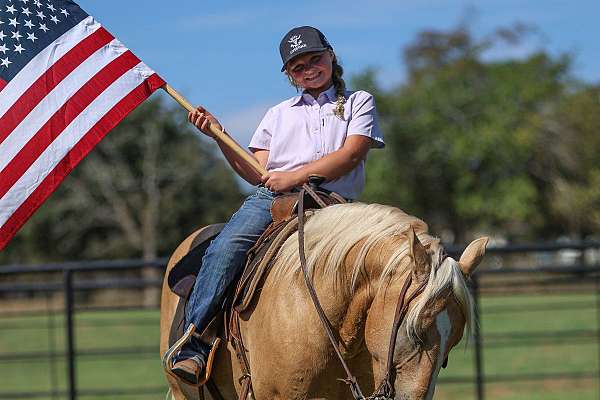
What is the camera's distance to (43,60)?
16.2 ft

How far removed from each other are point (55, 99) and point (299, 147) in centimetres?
141

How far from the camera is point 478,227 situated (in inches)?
1698

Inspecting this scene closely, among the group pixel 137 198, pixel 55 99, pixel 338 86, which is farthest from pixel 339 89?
pixel 137 198

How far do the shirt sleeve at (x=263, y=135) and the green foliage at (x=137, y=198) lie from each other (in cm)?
3125

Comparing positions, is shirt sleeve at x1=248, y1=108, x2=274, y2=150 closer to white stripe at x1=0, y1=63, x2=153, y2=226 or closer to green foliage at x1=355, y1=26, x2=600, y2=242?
white stripe at x1=0, y1=63, x2=153, y2=226

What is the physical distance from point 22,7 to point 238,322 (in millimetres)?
2091

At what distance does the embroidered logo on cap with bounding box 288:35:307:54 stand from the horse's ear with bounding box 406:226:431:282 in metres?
1.22

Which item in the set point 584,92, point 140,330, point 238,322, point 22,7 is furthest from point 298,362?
point 584,92

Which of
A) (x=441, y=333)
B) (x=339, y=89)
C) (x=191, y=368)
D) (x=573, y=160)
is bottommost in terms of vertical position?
(x=191, y=368)

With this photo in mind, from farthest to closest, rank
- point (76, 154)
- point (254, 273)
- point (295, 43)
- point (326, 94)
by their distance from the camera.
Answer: point (76, 154)
point (326, 94)
point (295, 43)
point (254, 273)

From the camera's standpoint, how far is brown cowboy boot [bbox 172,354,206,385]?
420 centimetres

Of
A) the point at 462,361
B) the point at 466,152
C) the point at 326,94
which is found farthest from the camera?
the point at 466,152

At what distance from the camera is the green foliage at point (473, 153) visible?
41.4m

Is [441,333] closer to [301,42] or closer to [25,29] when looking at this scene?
[301,42]
